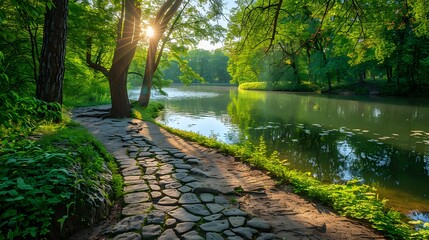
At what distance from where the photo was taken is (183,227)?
274 centimetres

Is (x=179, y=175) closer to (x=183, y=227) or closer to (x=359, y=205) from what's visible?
(x=183, y=227)

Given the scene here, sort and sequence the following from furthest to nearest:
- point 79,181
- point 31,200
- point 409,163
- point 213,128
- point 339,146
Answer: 1. point 213,128
2. point 339,146
3. point 409,163
4. point 79,181
5. point 31,200

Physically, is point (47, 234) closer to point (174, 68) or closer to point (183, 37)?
point (183, 37)

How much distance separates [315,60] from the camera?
35.1 m

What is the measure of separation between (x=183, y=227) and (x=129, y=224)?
1.90 ft

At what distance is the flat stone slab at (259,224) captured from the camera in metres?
2.82

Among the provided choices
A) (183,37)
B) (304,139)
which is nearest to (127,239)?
(304,139)

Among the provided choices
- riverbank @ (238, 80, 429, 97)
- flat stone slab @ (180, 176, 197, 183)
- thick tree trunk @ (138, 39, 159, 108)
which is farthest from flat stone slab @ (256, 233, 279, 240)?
riverbank @ (238, 80, 429, 97)

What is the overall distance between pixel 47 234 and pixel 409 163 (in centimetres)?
829

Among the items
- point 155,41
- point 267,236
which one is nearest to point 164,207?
point 267,236

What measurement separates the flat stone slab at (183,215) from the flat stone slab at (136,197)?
19.8 inches

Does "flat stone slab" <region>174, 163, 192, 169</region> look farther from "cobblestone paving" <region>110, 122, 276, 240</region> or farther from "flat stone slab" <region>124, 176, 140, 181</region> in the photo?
"flat stone slab" <region>124, 176, 140, 181</region>

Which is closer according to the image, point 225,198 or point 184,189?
point 225,198

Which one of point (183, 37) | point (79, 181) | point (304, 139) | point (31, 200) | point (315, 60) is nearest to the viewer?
point (31, 200)
